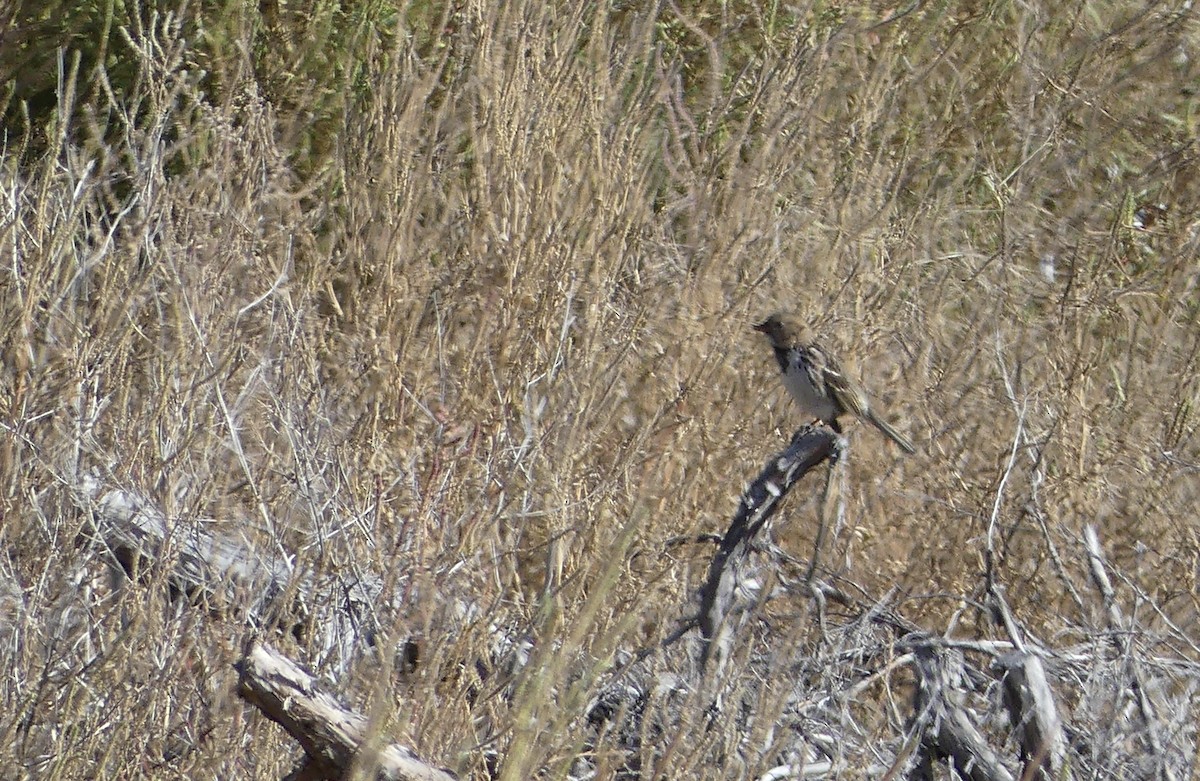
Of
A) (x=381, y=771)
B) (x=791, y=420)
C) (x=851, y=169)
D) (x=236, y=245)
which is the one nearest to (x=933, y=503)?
(x=791, y=420)

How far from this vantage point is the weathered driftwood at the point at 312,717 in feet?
7.92

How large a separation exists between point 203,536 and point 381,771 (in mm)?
1283

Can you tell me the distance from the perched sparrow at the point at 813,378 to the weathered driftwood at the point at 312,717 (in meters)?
2.45

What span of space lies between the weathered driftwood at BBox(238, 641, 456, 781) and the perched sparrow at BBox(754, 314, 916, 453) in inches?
96.3

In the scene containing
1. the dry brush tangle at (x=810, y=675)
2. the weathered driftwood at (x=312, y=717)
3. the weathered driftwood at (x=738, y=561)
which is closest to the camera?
the weathered driftwood at (x=312, y=717)

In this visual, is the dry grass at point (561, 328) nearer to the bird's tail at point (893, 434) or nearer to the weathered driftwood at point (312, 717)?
the bird's tail at point (893, 434)

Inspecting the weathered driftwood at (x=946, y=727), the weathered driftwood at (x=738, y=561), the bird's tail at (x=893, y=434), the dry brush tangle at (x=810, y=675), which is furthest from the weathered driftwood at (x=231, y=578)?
the bird's tail at (x=893, y=434)

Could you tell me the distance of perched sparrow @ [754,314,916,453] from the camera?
471 cm

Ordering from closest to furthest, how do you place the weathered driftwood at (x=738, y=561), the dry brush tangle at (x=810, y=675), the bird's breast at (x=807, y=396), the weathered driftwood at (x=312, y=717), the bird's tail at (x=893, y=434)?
the weathered driftwood at (x=312, y=717)
the dry brush tangle at (x=810, y=675)
the weathered driftwood at (x=738, y=561)
the bird's breast at (x=807, y=396)
the bird's tail at (x=893, y=434)

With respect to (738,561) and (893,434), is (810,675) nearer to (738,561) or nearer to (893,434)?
(738,561)

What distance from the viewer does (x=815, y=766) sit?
332cm

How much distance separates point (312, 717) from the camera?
2.44 meters

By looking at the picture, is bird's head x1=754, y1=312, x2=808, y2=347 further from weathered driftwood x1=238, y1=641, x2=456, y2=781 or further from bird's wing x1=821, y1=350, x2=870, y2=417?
weathered driftwood x1=238, y1=641, x2=456, y2=781

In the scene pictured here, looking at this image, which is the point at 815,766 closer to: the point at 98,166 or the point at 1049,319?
the point at 1049,319
